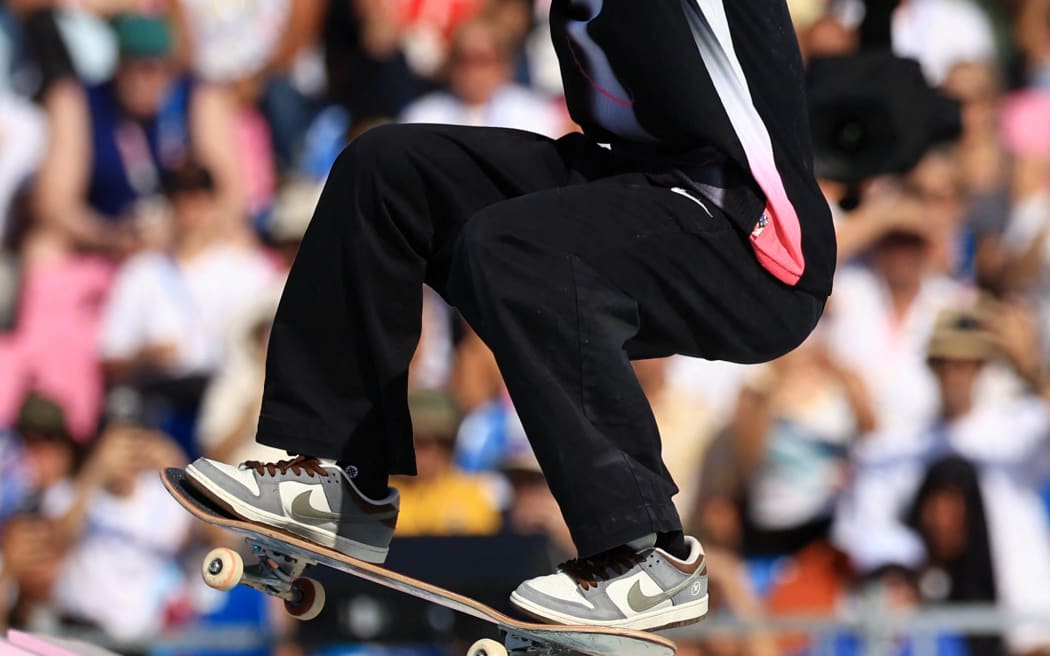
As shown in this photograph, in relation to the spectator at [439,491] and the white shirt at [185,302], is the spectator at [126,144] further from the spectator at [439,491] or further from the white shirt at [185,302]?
the spectator at [439,491]

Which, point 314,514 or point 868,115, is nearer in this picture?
point 314,514

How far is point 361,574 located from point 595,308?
35.1 inches

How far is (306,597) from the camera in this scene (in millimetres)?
4172

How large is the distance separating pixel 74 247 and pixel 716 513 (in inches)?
123

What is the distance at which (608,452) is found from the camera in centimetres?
353

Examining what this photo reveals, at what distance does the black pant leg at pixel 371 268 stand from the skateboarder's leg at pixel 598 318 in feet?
0.69

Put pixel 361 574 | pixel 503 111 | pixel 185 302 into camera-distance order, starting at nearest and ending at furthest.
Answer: pixel 361 574, pixel 185 302, pixel 503 111

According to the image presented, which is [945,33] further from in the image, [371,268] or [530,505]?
[371,268]

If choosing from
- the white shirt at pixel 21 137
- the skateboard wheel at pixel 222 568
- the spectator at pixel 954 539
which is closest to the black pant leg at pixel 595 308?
the skateboard wheel at pixel 222 568

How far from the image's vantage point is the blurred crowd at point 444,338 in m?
6.26

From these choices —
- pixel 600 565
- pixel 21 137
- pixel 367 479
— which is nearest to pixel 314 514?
pixel 367 479

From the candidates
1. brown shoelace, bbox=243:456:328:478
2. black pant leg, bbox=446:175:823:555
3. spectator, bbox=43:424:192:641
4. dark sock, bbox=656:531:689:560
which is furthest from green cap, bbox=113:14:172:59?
dark sock, bbox=656:531:689:560

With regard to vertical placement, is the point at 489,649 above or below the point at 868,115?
below

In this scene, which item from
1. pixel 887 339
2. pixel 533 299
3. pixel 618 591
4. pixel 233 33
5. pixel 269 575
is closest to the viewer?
pixel 533 299
